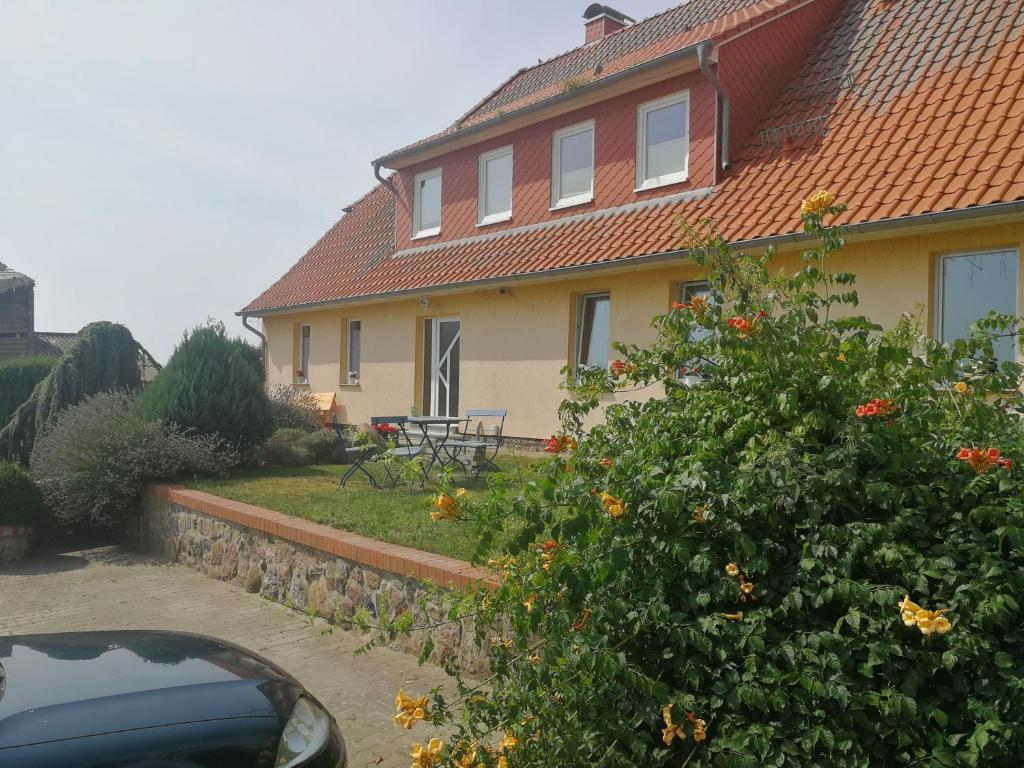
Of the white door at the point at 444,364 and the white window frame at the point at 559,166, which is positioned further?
the white door at the point at 444,364

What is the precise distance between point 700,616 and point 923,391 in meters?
1.16

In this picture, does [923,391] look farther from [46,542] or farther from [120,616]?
[46,542]

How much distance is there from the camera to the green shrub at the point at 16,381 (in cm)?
1427

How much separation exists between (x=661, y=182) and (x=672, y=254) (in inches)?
87.0

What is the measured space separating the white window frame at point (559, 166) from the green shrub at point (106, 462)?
21.0ft

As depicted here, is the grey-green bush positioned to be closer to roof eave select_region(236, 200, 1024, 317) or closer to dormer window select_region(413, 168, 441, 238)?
roof eave select_region(236, 200, 1024, 317)

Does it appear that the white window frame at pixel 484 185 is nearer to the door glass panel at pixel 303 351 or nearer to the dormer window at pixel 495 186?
the dormer window at pixel 495 186

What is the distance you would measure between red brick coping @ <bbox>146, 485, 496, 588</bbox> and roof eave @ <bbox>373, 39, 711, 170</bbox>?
7.75m

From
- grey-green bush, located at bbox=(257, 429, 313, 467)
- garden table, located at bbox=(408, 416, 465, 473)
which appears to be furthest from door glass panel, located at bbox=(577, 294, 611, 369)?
grey-green bush, located at bbox=(257, 429, 313, 467)

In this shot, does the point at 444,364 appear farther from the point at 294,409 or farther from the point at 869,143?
the point at 869,143

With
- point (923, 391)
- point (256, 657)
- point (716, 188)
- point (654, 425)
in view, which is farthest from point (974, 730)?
point (716, 188)

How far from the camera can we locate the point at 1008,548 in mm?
2576

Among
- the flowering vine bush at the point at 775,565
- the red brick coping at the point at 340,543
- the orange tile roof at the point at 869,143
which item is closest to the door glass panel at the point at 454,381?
the orange tile roof at the point at 869,143

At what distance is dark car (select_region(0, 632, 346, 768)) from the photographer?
2.62 meters
